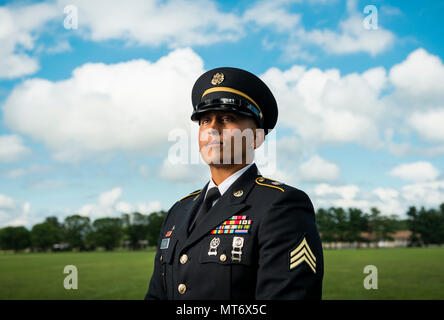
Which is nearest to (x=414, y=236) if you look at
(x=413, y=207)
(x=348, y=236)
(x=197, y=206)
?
(x=413, y=207)

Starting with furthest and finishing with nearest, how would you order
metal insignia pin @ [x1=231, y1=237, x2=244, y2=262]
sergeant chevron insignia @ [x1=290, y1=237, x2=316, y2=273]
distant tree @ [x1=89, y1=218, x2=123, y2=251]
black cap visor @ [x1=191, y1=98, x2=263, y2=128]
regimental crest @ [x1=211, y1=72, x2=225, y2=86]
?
distant tree @ [x1=89, y1=218, x2=123, y2=251], regimental crest @ [x1=211, y1=72, x2=225, y2=86], black cap visor @ [x1=191, y1=98, x2=263, y2=128], metal insignia pin @ [x1=231, y1=237, x2=244, y2=262], sergeant chevron insignia @ [x1=290, y1=237, x2=316, y2=273]

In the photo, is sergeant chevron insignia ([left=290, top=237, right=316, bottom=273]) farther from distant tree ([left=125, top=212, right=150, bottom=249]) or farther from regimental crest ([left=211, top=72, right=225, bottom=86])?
distant tree ([left=125, top=212, right=150, bottom=249])

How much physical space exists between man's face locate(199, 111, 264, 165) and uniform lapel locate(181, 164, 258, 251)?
0.18m

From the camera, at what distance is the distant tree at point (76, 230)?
125 metres

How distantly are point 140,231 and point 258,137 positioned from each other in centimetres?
12484

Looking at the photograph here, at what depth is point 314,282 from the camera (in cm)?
257

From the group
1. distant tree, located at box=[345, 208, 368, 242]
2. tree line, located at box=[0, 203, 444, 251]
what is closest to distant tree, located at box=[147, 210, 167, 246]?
tree line, located at box=[0, 203, 444, 251]

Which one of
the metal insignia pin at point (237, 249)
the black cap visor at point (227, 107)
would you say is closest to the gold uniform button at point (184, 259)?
the metal insignia pin at point (237, 249)

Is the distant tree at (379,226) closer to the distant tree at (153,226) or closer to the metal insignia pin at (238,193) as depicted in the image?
the distant tree at (153,226)

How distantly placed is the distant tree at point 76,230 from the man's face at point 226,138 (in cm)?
13243

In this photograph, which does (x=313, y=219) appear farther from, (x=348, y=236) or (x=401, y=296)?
(x=348, y=236)

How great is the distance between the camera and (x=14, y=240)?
411ft

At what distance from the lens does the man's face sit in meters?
2.99

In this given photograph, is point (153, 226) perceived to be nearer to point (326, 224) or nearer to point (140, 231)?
point (140, 231)
